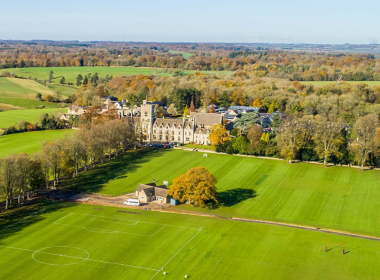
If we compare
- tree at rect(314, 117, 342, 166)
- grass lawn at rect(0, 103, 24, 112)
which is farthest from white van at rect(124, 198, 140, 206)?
grass lawn at rect(0, 103, 24, 112)

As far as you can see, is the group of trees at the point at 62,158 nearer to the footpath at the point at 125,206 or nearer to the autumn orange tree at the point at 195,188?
the footpath at the point at 125,206

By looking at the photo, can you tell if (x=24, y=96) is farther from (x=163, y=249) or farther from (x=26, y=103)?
(x=163, y=249)

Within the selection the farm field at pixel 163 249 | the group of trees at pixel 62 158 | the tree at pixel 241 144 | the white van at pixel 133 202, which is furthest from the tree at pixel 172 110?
the farm field at pixel 163 249

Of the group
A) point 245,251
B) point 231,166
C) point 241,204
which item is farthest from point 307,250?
point 231,166

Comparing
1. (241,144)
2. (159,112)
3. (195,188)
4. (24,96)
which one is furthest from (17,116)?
(195,188)

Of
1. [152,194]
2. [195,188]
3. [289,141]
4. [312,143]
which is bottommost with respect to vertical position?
[152,194]

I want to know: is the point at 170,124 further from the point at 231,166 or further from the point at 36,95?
the point at 36,95
